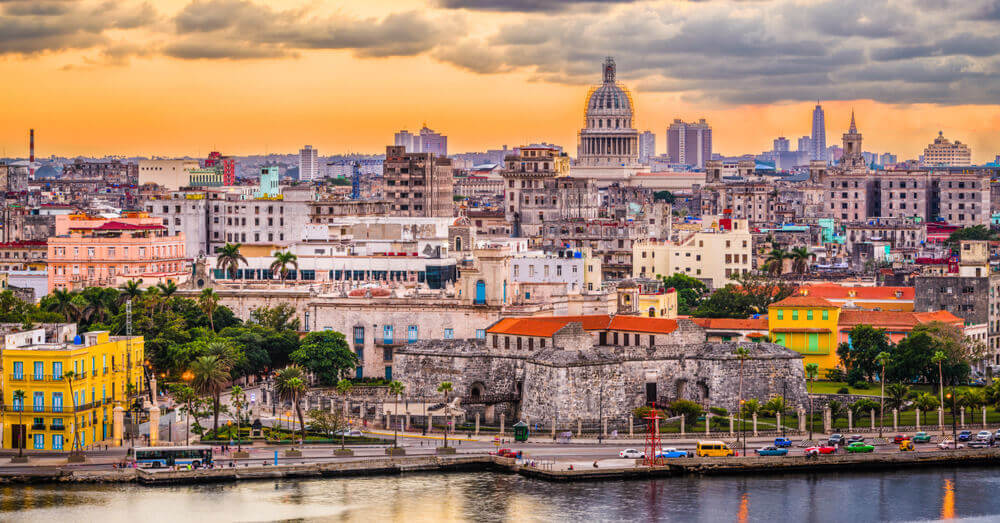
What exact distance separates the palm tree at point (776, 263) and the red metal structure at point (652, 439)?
7367cm

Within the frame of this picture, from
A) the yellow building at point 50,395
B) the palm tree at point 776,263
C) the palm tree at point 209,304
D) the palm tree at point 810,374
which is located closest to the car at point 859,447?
the palm tree at point 810,374

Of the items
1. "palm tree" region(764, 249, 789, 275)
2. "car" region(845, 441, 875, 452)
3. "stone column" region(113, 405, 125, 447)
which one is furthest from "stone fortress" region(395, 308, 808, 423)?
"palm tree" region(764, 249, 789, 275)

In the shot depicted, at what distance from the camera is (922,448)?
85375 millimetres

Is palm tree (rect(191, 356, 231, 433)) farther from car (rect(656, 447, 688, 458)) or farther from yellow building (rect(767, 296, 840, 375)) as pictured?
yellow building (rect(767, 296, 840, 375))

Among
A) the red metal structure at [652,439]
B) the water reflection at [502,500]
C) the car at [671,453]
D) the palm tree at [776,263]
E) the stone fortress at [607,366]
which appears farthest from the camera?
the palm tree at [776,263]

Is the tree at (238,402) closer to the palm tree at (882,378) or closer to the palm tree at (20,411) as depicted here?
the palm tree at (20,411)

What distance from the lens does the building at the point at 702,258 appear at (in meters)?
160

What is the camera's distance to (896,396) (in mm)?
93188

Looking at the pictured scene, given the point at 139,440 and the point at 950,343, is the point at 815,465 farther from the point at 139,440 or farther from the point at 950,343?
the point at 139,440

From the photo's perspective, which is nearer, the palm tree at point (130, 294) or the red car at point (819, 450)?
the red car at point (819, 450)

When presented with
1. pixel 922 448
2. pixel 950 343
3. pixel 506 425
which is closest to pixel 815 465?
pixel 922 448

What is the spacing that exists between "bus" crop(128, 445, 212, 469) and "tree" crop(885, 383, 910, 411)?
118ft

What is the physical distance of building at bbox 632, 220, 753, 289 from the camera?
160500 millimetres

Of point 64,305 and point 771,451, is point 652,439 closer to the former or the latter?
point 771,451
